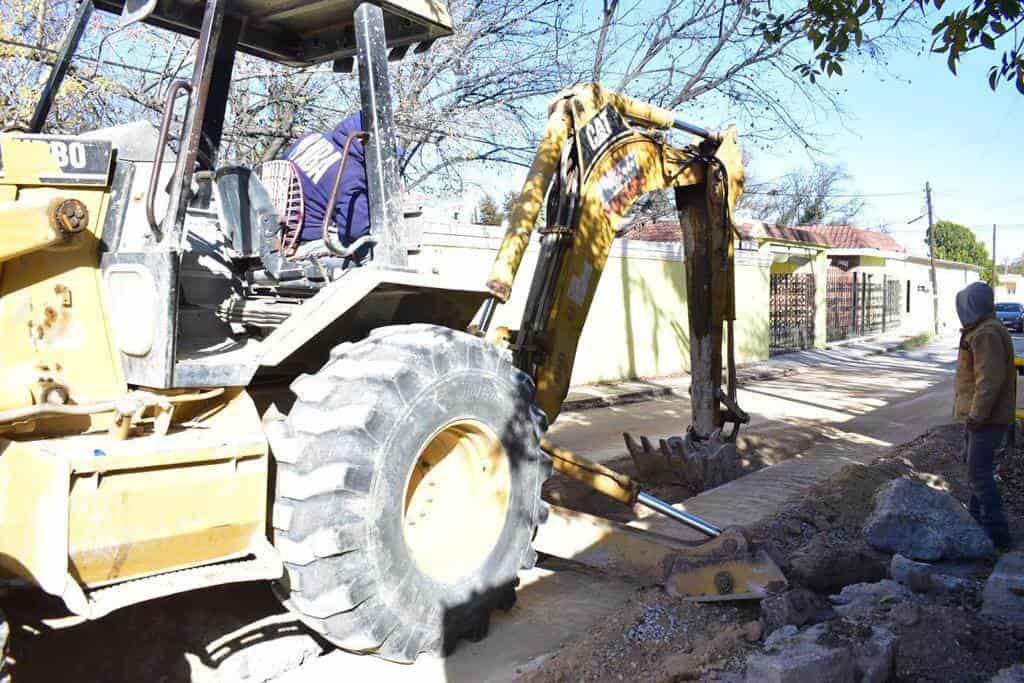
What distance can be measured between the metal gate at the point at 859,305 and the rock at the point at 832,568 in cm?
2440

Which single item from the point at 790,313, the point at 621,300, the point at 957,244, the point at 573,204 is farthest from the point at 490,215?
the point at 957,244

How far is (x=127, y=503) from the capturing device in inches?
121

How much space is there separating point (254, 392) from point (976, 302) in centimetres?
474

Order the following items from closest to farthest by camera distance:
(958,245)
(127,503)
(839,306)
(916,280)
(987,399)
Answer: (127,503)
(987,399)
(839,306)
(916,280)
(958,245)

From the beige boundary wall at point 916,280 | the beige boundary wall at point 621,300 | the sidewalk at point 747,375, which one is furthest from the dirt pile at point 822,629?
the beige boundary wall at point 916,280

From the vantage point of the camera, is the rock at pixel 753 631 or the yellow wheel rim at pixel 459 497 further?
the yellow wheel rim at pixel 459 497

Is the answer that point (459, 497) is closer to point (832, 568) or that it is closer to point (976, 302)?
point (832, 568)

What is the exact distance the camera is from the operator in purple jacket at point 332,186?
4383 mm

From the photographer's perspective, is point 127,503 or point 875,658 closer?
point 127,503

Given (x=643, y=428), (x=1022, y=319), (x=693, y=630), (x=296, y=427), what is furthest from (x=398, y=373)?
(x=1022, y=319)

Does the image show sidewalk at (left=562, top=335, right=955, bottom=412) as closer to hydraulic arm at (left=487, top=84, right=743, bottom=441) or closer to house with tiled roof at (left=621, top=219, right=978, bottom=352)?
house with tiled roof at (left=621, top=219, right=978, bottom=352)

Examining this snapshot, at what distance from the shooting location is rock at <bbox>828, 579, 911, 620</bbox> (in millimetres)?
4184

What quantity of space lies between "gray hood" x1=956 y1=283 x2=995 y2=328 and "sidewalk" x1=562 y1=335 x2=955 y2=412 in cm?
736

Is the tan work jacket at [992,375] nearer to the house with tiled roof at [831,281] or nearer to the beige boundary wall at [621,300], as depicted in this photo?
the beige boundary wall at [621,300]
